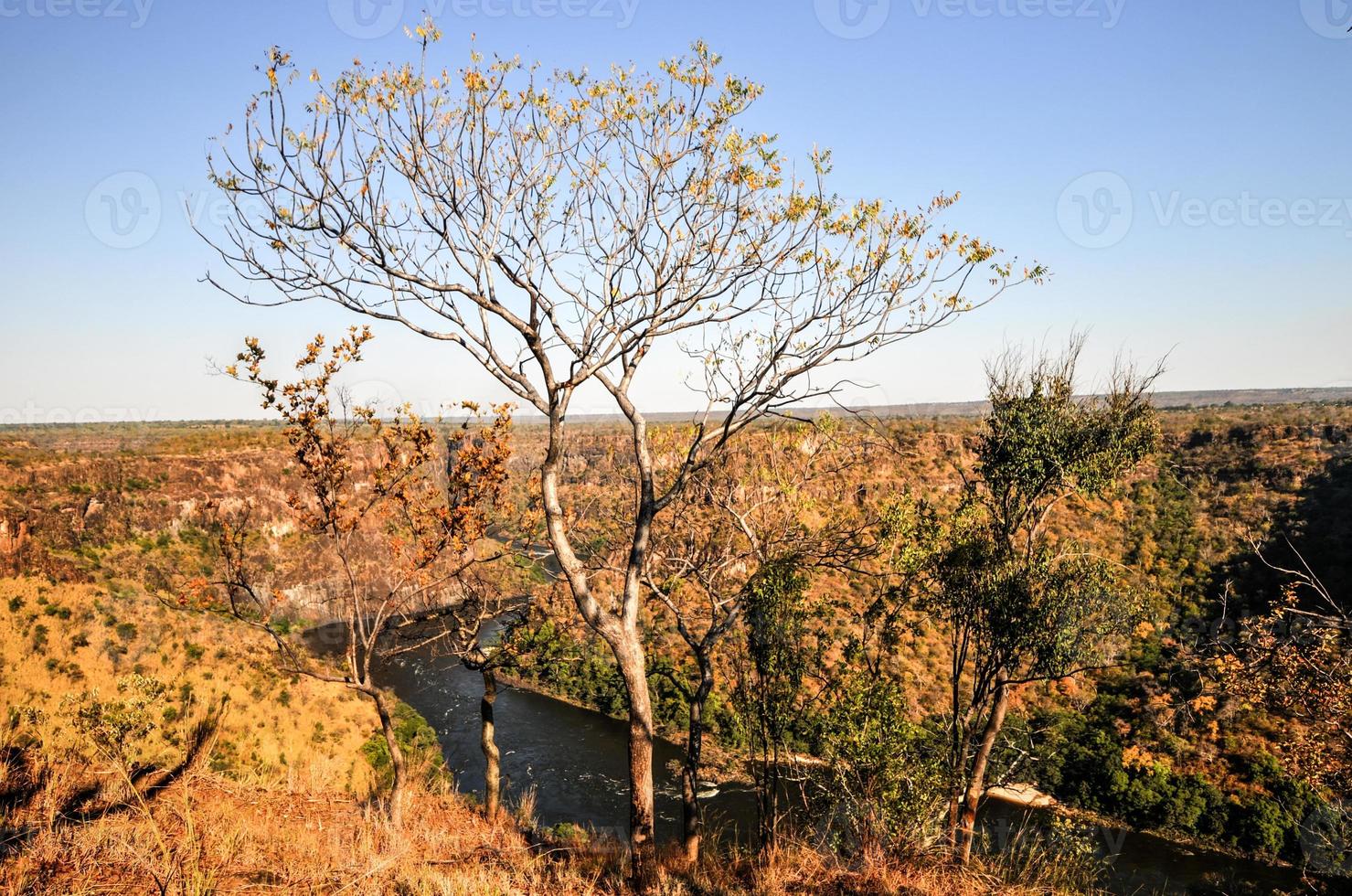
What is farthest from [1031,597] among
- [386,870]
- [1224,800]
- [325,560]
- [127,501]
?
[127,501]

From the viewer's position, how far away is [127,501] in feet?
132

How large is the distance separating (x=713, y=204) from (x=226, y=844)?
7028 mm

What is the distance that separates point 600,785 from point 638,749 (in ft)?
82.0

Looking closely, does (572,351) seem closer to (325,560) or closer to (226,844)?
(226,844)

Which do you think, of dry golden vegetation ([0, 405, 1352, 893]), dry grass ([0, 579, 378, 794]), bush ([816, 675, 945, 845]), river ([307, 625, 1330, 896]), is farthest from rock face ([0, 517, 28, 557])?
bush ([816, 675, 945, 845])

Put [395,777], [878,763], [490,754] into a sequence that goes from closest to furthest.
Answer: [878,763]
[395,777]
[490,754]

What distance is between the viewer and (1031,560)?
1069cm

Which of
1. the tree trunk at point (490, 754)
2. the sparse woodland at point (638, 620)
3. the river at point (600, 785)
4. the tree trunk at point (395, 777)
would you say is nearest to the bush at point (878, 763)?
the sparse woodland at point (638, 620)

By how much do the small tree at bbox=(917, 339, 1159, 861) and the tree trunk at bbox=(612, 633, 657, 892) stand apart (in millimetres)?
6056

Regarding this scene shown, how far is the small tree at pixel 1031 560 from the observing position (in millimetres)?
10305

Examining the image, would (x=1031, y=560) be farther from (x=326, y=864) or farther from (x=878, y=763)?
(x=326, y=864)

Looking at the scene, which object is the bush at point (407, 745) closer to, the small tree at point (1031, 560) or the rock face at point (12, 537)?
the rock face at point (12, 537)

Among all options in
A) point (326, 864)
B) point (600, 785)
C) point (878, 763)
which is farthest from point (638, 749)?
point (600, 785)

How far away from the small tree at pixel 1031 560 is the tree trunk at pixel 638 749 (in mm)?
6056
